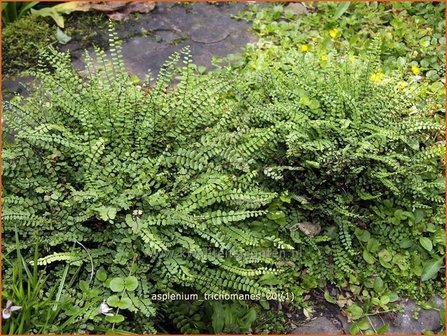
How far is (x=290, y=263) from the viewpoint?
4074 mm

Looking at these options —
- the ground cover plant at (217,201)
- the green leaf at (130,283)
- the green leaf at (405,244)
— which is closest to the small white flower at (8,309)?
the ground cover plant at (217,201)

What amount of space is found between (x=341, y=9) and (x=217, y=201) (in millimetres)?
2897

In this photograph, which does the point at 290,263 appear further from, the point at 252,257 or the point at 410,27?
the point at 410,27

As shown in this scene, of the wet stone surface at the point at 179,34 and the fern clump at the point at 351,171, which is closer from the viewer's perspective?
the fern clump at the point at 351,171

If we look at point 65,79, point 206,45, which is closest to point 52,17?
point 206,45

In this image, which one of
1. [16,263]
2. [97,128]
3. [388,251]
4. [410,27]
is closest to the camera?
[16,263]

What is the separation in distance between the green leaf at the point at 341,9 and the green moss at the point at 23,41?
2.62 meters

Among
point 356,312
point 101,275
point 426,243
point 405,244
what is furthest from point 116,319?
point 426,243

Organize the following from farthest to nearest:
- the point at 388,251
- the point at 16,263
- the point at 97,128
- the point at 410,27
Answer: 1. the point at 410,27
2. the point at 388,251
3. the point at 97,128
4. the point at 16,263

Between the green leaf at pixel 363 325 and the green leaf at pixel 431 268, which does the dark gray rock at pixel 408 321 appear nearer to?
the green leaf at pixel 363 325

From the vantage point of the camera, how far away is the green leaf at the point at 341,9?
18.9ft

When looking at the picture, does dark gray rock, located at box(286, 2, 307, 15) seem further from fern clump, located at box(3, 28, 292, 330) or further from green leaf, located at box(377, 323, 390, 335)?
green leaf, located at box(377, 323, 390, 335)

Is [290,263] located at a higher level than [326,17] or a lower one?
lower

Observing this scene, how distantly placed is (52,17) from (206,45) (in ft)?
4.85
